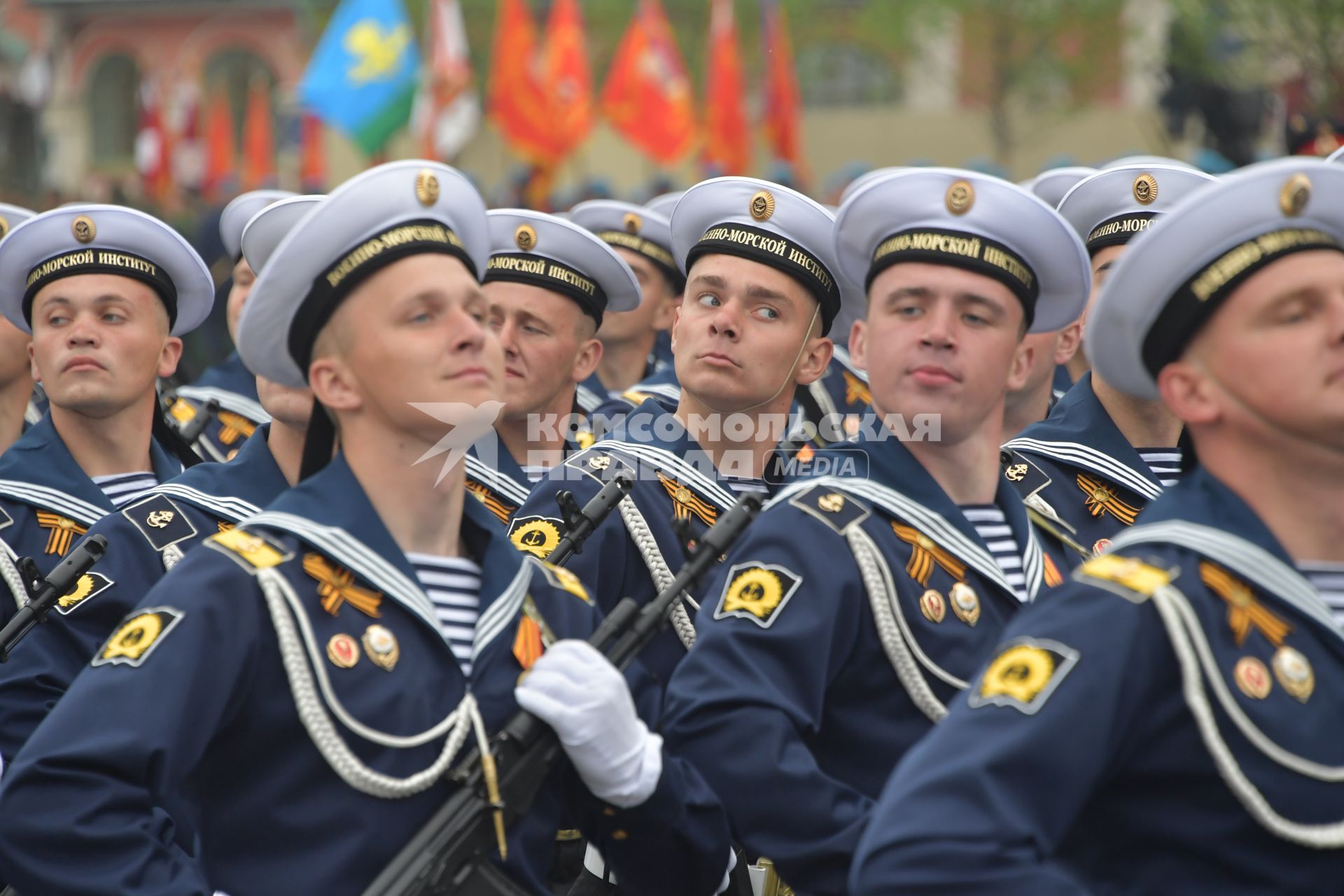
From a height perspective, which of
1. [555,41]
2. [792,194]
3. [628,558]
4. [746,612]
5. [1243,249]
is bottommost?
[555,41]

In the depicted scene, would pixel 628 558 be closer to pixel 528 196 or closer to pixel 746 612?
pixel 746 612

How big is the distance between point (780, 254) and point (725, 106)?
1562 centimetres

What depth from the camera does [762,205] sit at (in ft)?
17.8

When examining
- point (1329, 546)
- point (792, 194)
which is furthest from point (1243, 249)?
point (792, 194)

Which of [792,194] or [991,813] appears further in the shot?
[792,194]

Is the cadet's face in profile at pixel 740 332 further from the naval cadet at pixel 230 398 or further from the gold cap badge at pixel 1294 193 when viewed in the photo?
the naval cadet at pixel 230 398

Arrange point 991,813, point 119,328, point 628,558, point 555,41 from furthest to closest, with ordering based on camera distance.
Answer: point 555,41
point 119,328
point 628,558
point 991,813

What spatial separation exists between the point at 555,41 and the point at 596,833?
18341 millimetres

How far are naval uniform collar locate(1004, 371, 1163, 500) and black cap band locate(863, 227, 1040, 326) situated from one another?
4.84ft

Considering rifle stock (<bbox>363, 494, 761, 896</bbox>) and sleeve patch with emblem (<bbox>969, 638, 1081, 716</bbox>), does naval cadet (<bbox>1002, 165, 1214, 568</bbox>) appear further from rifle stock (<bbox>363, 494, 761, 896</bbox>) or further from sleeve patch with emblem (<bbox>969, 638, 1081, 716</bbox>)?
sleeve patch with emblem (<bbox>969, 638, 1081, 716</bbox>)

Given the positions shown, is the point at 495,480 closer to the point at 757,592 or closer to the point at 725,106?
the point at 757,592

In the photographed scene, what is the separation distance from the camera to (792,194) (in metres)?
5.41

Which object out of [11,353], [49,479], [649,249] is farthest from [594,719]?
[649,249]

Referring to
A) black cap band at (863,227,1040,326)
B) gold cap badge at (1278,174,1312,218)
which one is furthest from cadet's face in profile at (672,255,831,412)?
gold cap badge at (1278,174,1312,218)
